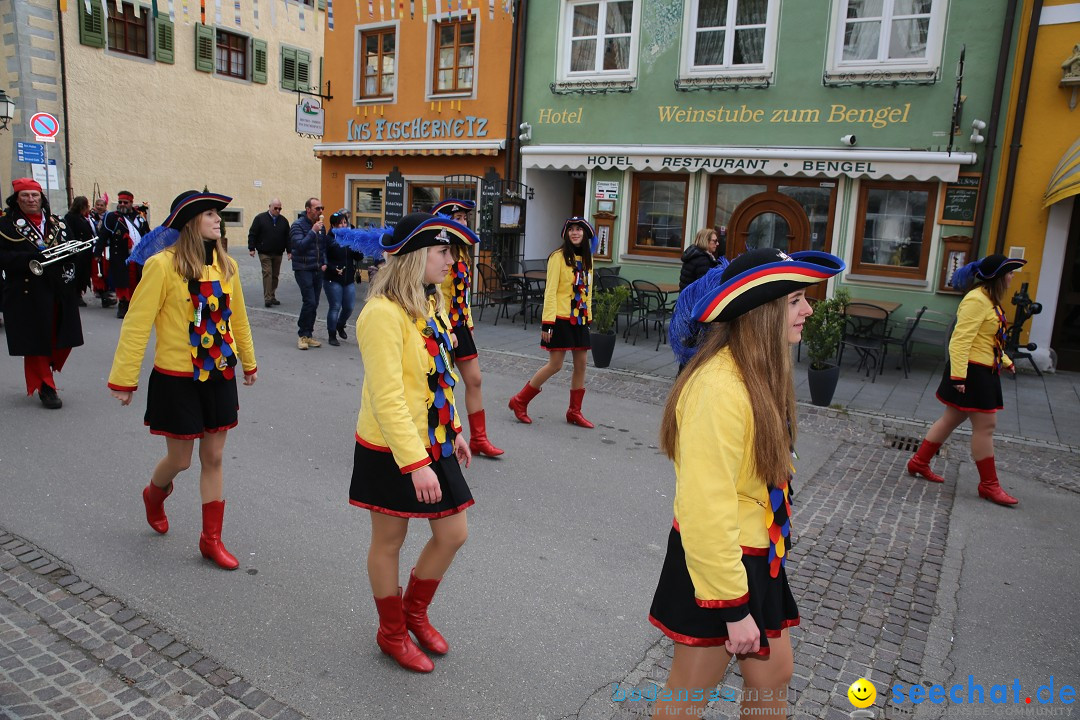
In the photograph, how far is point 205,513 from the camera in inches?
165

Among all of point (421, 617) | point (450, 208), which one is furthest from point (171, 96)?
point (421, 617)

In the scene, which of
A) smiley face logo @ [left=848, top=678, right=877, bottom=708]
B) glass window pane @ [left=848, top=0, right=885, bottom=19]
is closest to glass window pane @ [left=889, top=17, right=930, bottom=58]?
glass window pane @ [left=848, top=0, right=885, bottom=19]

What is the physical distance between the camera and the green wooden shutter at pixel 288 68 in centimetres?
2433

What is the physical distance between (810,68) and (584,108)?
3.93 meters

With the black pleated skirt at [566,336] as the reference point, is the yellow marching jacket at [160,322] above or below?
above

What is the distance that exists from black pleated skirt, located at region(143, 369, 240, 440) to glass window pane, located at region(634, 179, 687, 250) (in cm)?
1048

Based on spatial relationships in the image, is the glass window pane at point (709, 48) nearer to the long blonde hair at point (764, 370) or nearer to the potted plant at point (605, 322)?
the potted plant at point (605, 322)

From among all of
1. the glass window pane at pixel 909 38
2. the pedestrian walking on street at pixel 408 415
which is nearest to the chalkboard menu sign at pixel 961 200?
the glass window pane at pixel 909 38

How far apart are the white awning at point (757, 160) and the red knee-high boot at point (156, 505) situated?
10167mm

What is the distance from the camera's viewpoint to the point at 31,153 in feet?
52.0

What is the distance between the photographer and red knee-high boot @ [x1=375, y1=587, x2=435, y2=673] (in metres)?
3.29

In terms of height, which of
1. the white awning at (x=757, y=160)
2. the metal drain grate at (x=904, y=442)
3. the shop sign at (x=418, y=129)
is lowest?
the metal drain grate at (x=904, y=442)

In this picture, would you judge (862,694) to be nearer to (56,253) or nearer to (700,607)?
(700,607)

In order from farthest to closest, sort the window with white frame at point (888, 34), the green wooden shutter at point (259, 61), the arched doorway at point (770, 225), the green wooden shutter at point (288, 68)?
the green wooden shutter at point (288, 68), the green wooden shutter at point (259, 61), the arched doorway at point (770, 225), the window with white frame at point (888, 34)
